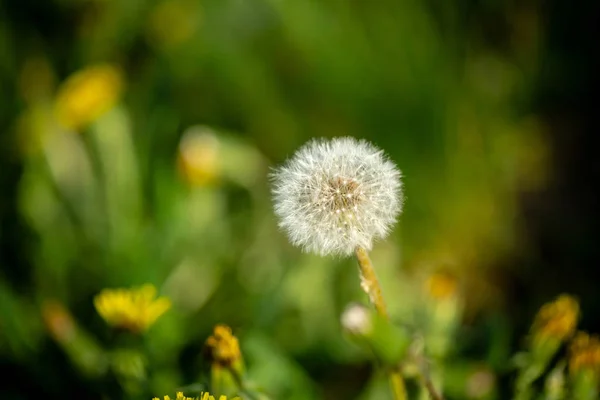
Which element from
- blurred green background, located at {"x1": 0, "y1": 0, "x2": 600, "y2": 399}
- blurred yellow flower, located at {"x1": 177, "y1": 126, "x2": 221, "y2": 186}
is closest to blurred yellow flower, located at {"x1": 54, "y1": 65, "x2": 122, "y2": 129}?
blurred green background, located at {"x1": 0, "y1": 0, "x2": 600, "y2": 399}

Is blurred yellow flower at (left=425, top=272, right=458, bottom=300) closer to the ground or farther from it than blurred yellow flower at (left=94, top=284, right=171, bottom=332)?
farther from it

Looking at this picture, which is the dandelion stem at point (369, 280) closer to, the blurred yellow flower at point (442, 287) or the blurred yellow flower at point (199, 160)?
the blurred yellow flower at point (442, 287)

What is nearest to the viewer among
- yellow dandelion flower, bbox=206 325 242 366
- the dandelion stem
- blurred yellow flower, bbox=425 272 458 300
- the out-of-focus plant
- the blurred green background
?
the dandelion stem

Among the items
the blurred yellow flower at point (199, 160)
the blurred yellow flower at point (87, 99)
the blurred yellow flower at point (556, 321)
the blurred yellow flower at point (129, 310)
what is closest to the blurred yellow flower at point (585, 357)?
the blurred yellow flower at point (556, 321)

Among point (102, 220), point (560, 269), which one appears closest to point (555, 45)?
point (560, 269)

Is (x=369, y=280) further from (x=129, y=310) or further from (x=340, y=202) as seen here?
(x=129, y=310)

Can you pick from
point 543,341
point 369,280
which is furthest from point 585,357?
point 369,280

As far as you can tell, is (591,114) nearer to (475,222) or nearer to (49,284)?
(475,222)

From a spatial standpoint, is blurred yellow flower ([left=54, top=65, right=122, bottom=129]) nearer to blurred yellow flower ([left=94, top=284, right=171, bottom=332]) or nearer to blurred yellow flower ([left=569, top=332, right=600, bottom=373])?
blurred yellow flower ([left=94, top=284, right=171, bottom=332])
